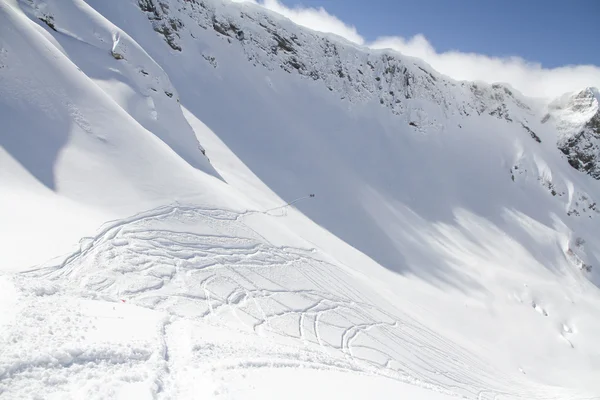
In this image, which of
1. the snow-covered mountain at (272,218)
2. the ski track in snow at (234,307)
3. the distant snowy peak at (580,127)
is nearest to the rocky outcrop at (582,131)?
the distant snowy peak at (580,127)

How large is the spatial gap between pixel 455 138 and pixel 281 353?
137 feet

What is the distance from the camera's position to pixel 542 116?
5322 centimetres

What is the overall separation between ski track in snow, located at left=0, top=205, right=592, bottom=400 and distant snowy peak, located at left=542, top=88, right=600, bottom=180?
42202 mm

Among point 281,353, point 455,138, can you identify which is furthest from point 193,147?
point 455,138

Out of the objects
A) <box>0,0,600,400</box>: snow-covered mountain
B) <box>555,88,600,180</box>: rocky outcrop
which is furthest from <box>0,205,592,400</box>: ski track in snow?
<box>555,88,600,180</box>: rocky outcrop

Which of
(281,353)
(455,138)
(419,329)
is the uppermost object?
(455,138)

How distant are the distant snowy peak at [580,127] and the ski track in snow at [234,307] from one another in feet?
138

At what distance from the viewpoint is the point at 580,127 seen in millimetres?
50531

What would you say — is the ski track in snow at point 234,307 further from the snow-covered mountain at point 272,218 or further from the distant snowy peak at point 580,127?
the distant snowy peak at point 580,127

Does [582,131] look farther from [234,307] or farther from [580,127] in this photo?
[234,307]

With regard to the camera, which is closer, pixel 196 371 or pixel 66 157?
pixel 196 371

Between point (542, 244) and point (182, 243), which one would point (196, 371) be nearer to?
point (182, 243)

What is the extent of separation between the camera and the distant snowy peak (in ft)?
162

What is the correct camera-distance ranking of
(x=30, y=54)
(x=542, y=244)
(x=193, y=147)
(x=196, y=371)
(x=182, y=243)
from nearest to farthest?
(x=196, y=371) < (x=182, y=243) < (x=30, y=54) < (x=193, y=147) < (x=542, y=244)
